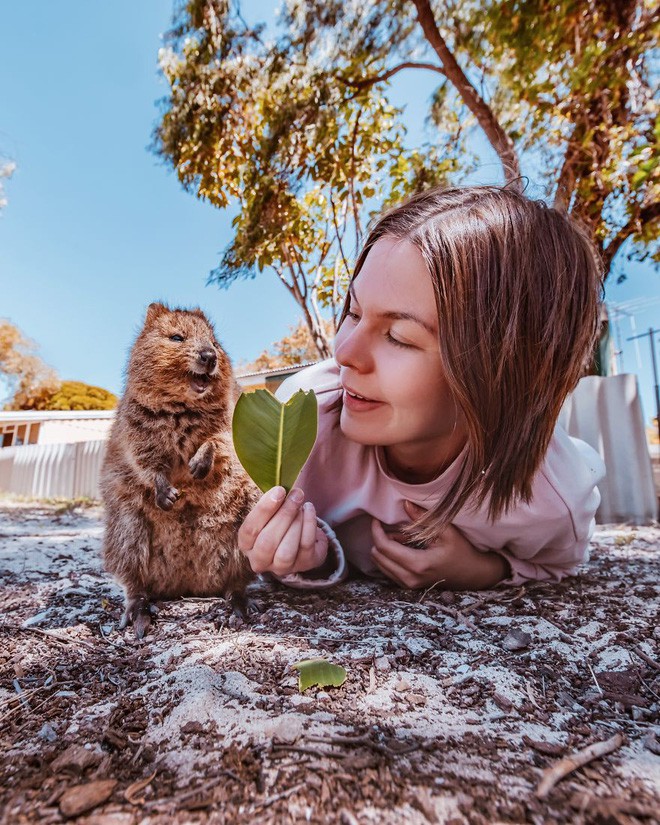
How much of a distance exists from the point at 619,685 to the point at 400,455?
903mm

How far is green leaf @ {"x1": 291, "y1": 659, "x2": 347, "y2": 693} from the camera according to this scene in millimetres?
993

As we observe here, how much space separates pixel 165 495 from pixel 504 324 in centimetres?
107

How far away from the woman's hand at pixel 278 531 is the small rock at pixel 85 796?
0.70m

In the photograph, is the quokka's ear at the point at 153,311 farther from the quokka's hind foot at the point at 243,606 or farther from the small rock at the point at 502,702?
the small rock at the point at 502,702

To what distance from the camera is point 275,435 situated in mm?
1312

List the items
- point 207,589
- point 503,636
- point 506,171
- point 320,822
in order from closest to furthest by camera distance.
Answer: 1. point 320,822
2. point 503,636
3. point 207,589
4. point 506,171

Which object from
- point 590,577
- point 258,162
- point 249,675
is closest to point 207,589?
point 249,675

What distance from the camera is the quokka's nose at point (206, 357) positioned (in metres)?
1.77

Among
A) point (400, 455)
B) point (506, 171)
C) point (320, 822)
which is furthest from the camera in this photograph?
point (506, 171)

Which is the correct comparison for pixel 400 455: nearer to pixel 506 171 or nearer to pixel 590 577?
pixel 590 577

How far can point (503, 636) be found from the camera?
1.35 meters

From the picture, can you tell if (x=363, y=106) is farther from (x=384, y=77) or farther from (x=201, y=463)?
(x=201, y=463)

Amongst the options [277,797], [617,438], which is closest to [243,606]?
[277,797]

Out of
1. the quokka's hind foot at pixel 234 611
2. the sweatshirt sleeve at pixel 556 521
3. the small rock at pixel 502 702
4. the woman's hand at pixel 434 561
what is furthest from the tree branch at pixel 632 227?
the small rock at pixel 502 702
